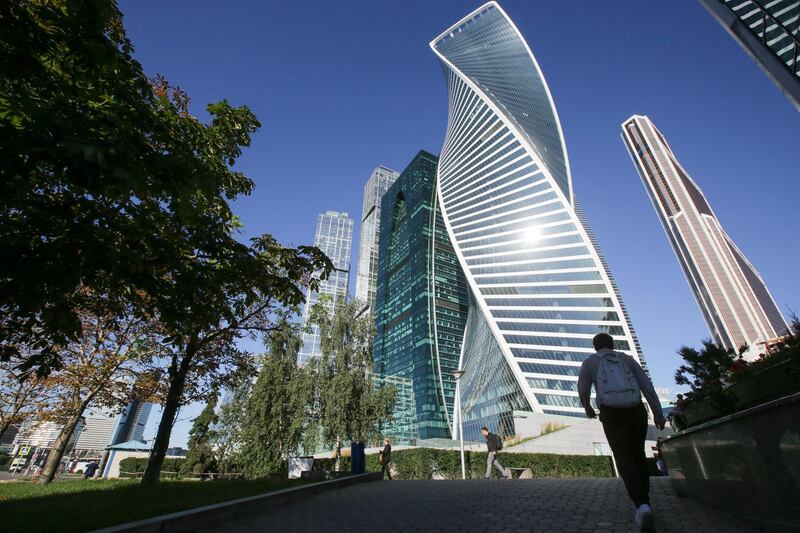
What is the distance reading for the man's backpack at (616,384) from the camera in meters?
3.99

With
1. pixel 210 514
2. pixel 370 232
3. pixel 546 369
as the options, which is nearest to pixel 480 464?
pixel 210 514

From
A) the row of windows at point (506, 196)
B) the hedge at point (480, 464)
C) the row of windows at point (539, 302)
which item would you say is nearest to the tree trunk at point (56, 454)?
the hedge at point (480, 464)

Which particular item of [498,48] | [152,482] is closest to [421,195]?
[498,48]

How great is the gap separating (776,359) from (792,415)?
5.99 feet

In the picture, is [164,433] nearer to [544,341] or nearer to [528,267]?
[544,341]

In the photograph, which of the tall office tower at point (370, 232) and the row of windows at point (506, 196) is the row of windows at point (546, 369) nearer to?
the row of windows at point (506, 196)

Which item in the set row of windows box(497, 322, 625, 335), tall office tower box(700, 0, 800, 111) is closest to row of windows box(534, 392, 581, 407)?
row of windows box(497, 322, 625, 335)

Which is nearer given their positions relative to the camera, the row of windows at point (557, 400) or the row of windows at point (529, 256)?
the row of windows at point (557, 400)

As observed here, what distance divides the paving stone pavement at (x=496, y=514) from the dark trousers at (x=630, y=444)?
39 cm

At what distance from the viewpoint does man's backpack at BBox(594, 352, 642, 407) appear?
399 cm

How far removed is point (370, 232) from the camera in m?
169

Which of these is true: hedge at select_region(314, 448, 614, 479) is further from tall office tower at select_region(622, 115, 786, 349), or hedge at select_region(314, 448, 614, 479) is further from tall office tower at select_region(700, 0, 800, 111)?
tall office tower at select_region(622, 115, 786, 349)

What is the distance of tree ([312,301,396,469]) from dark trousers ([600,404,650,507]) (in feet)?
62.6

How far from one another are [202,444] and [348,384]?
12763 mm
